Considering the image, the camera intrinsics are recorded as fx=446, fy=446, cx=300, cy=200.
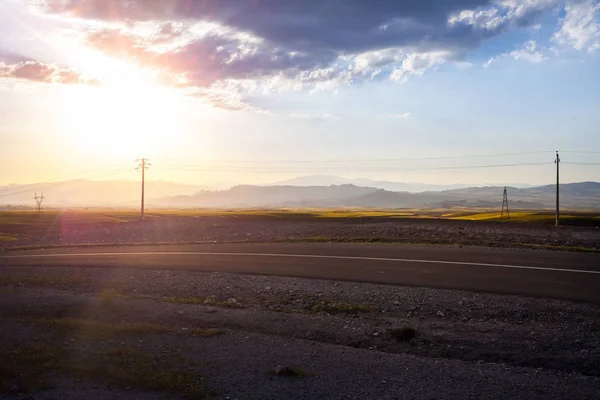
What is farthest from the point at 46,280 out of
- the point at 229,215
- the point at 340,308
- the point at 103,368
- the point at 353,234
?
the point at 229,215

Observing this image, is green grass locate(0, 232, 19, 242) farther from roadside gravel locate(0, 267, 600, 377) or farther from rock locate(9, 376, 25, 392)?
rock locate(9, 376, 25, 392)

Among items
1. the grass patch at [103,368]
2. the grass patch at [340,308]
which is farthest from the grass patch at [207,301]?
the grass patch at [103,368]

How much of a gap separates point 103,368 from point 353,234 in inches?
990

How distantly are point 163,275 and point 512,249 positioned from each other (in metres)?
18.0

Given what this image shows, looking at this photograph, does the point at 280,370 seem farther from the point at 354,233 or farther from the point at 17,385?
the point at 354,233

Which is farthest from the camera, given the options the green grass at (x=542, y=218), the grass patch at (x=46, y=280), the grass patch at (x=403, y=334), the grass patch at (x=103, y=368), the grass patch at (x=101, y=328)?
the green grass at (x=542, y=218)

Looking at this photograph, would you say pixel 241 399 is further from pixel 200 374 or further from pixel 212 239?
pixel 212 239

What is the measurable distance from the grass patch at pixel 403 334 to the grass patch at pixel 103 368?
4.63 meters

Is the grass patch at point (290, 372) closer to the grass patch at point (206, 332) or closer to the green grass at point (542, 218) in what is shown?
the grass patch at point (206, 332)

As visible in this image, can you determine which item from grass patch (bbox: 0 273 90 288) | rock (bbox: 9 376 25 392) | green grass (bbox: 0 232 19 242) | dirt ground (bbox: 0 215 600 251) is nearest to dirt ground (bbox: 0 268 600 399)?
rock (bbox: 9 376 25 392)

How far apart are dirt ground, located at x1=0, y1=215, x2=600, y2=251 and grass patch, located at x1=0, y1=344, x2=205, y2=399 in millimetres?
22065

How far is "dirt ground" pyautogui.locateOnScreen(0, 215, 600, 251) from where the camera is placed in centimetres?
2709

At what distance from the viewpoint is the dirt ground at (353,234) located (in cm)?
2709

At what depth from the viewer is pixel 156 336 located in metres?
10.2
